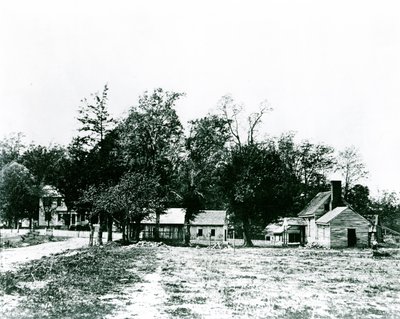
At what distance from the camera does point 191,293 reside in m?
15.8

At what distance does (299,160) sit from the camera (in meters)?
78.2

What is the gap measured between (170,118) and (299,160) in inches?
1346

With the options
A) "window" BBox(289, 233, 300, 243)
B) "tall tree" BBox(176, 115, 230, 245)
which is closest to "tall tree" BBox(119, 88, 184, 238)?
"tall tree" BBox(176, 115, 230, 245)

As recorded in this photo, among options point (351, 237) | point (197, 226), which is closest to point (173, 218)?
point (197, 226)

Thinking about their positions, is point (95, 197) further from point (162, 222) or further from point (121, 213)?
point (162, 222)

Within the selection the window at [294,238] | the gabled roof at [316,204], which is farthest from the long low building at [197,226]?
the gabled roof at [316,204]

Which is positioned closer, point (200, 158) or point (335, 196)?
point (200, 158)

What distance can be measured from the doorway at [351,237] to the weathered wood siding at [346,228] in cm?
27

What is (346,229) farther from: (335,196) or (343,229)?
(335,196)

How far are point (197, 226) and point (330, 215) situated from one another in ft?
78.8

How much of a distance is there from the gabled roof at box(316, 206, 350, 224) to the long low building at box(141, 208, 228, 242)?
16957 mm

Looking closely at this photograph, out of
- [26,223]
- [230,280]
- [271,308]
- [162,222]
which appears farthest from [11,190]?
[271,308]

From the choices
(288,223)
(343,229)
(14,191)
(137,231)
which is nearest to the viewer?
(137,231)

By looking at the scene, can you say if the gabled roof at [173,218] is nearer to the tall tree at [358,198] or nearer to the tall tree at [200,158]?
the tall tree at [200,158]
